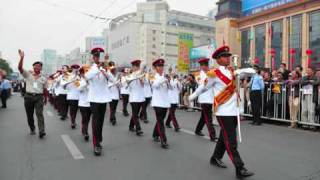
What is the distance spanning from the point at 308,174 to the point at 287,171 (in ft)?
1.03

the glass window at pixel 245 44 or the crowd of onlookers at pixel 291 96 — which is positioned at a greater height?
the glass window at pixel 245 44

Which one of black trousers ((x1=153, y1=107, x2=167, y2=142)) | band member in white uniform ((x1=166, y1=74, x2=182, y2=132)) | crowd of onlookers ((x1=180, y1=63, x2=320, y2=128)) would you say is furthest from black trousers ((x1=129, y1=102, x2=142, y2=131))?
crowd of onlookers ((x1=180, y1=63, x2=320, y2=128))

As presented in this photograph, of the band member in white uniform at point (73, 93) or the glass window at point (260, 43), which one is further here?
the glass window at point (260, 43)

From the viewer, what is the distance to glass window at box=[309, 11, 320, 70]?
51.1 m

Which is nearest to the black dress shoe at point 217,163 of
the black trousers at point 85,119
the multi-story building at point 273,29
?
the black trousers at point 85,119

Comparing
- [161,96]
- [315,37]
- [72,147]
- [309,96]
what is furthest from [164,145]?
[315,37]

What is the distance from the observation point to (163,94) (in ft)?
28.1

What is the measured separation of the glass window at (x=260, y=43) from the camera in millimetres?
63662

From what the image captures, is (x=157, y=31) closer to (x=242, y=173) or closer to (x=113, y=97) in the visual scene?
(x=113, y=97)

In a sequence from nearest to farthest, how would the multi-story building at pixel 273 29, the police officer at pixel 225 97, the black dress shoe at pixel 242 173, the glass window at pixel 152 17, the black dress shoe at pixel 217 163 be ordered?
the black dress shoe at pixel 242 173 → the police officer at pixel 225 97 → the black dress shoe at pixel 217 163 → the multi-story building at pixel 273 29 → the glass window at pixel 152 17

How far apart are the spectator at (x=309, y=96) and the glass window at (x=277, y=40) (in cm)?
4982

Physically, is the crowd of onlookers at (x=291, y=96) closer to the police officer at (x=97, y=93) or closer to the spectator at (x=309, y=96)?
the spectator at (x=309, y=96)

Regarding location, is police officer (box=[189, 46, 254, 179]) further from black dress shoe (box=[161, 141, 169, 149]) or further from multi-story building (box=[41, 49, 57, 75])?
multi-story building (box=[41, 49, 57, 75])

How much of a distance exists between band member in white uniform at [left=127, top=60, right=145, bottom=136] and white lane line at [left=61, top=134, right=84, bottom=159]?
67.6 inches
